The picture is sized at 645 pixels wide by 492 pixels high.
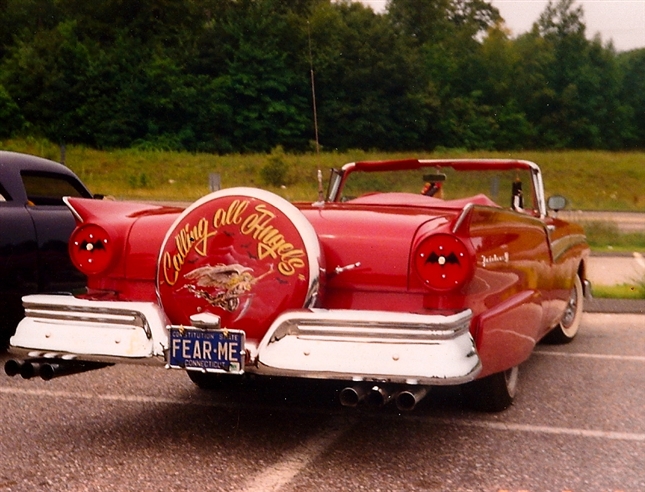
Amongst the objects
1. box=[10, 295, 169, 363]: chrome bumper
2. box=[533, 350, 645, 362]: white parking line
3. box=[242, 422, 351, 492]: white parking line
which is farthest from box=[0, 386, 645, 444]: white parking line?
box=[533, 350, 645, 362]: white parking line

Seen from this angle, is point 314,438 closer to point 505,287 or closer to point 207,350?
point 207,350

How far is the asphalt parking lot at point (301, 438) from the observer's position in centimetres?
345

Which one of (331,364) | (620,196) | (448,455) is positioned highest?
(331,364)

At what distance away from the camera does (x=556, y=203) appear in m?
6.10

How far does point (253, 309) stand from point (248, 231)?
33 centimetres

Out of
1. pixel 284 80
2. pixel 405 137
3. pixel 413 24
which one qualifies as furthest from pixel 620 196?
Result: pixel 413 24

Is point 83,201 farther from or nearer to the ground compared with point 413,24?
nearer to the ground

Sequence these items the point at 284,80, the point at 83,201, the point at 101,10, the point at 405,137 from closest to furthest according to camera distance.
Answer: the point at 83,201 < the point at 284,80 < the point at 405,137 < the point at 101,10

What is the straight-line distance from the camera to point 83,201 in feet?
13.7

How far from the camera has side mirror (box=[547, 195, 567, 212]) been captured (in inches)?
240

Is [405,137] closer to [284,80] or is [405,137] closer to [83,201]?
[284,80]

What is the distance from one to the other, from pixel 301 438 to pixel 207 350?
0.82m

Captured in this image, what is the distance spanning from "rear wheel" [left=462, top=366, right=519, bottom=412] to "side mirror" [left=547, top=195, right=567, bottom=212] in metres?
1.81

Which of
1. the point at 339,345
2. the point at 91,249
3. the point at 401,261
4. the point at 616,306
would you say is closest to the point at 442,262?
the point at 401,261
